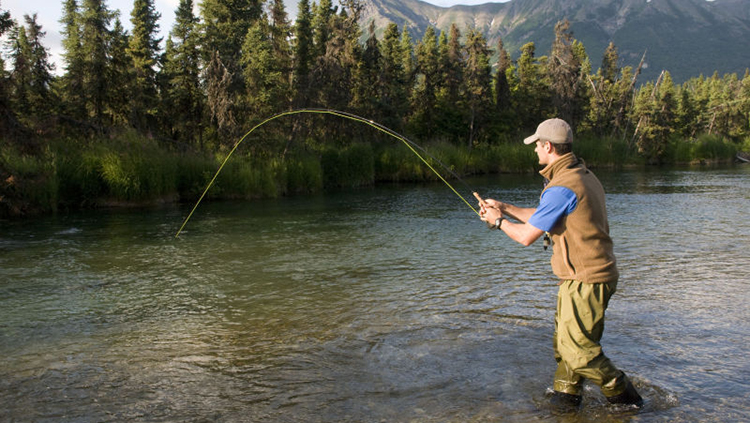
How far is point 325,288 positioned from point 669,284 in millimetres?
4789

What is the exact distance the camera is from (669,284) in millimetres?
7914

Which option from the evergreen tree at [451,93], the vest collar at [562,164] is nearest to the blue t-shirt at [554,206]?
the vest collar at [562,164]

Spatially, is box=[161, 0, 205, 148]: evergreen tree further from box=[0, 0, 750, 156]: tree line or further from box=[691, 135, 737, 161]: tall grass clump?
box=[691, 135, 737, 161]: tall grass clump

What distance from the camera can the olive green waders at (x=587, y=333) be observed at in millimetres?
3855

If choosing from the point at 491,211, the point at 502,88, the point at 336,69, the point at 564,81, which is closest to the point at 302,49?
the point at 336,69

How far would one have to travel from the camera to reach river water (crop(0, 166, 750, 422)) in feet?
14.3

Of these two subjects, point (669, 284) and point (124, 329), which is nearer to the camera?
point (124, 329)

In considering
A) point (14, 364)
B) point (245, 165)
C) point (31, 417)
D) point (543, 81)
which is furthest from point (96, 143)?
point (543, 81)

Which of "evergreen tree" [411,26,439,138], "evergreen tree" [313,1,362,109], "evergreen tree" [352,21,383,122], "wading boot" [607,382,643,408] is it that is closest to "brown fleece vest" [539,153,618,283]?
"wading boot" [607,382,643,408]

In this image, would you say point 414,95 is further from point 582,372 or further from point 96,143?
point 582,372

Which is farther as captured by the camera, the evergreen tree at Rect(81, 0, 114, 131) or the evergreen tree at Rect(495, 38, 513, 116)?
the evergreen tree at Rect(495, 38, 513, 116)

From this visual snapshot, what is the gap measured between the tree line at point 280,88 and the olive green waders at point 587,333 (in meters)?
15.0

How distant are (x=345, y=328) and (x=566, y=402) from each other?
2.71 m

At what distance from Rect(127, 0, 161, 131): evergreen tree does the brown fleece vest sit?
26.3 metres
